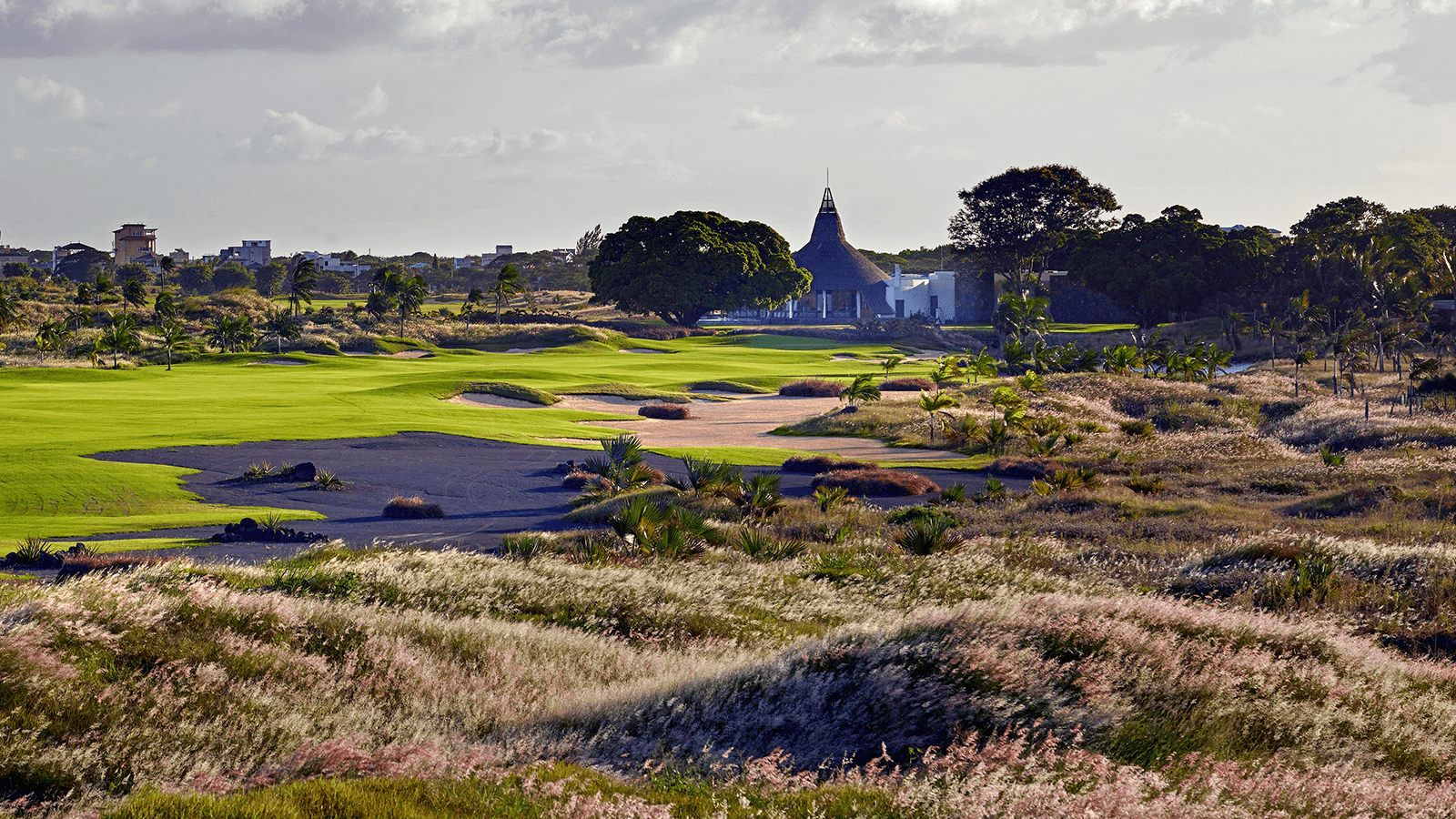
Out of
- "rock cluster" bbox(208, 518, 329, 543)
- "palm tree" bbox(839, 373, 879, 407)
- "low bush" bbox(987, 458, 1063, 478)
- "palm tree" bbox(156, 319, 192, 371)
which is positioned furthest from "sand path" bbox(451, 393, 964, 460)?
"palm tree" bbox(156, 319, 192, 371)

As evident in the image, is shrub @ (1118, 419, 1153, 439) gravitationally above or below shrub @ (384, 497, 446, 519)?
below

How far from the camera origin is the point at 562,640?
9.91m

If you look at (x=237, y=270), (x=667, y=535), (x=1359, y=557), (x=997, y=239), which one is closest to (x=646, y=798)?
(x=667, y=535)

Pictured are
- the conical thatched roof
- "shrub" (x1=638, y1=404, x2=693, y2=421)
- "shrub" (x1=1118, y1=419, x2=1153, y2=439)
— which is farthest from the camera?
the conical thatched roof

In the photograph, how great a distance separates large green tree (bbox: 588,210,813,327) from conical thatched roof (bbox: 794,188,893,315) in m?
24.3

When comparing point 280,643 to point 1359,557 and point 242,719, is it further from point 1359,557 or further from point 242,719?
point 1359,557

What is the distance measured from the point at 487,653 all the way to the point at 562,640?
898 mm

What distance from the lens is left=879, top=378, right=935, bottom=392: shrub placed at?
57.4 m

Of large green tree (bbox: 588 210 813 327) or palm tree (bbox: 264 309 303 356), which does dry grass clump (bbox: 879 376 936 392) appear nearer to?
large green tree (bbox: 588 210 813 327)

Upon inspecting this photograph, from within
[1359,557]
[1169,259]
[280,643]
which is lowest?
[1359,557]

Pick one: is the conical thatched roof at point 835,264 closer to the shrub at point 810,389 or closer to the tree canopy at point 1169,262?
the tree canopy at point 1169,262

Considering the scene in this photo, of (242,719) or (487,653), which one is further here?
(487,653)

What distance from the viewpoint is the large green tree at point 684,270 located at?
325 ft

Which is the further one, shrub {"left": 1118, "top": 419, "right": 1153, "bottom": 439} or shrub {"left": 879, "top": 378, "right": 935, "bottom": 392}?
shrub {"left": 879, "top": 378, "right": 935, "bottom": 392}
